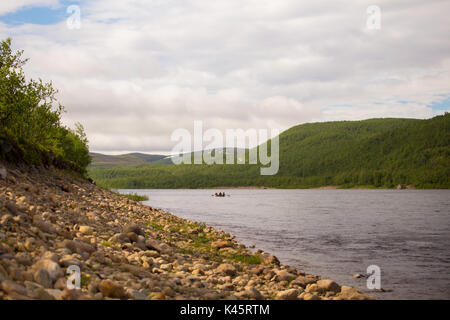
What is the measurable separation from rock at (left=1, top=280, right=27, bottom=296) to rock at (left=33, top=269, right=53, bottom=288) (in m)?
0.88

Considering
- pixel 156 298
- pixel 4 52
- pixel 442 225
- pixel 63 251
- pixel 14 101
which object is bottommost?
pixel 442 225

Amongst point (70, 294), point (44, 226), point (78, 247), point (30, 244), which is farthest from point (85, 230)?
point (70, 294)

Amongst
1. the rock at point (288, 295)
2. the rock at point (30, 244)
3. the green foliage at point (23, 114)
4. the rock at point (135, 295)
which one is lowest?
the rock at point (288, 295)

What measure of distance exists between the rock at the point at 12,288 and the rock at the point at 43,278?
881 mm

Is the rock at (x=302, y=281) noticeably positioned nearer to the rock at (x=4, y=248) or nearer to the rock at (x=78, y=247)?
the rock at (x=78, y=247)

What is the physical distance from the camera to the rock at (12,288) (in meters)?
7.08

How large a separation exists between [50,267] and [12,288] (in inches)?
65.8

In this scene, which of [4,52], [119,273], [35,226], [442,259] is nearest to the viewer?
[119,273]

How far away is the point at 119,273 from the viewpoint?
10797 mm

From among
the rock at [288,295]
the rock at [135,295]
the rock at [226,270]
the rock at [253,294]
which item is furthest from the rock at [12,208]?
the rock at [288,295]

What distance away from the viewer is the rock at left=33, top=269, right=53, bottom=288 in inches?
324
